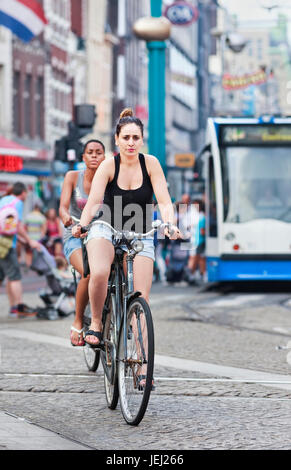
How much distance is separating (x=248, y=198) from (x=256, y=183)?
30 centimetres

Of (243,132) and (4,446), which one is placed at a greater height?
(243,132)

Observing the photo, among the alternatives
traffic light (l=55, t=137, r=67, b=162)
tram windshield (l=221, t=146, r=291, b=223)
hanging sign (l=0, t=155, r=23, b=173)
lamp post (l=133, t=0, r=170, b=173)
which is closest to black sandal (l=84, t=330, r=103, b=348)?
traffic light (l=55, t=137, r=67, b=162)

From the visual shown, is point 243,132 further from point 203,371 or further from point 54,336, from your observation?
point 203,371

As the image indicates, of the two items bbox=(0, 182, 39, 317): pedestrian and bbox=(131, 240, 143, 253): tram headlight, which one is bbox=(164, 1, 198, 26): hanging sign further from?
bbox=(131, 240, 143, 253): tram headlight

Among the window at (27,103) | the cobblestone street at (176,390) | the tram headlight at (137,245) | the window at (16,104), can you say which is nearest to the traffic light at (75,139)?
the cobblestone street at (176,390)

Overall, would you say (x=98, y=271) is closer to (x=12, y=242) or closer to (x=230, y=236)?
(x=12, y=242)

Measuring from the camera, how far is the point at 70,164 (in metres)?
19.8

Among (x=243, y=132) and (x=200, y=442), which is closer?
(x=200, y=442)

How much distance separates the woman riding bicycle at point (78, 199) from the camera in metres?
9.05

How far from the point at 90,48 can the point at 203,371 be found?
50.3 m

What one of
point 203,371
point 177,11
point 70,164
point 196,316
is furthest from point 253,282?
point 177,11

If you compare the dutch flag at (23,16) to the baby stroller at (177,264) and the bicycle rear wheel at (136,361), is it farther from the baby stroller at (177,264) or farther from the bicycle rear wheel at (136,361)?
the bicycle rear wheel at (136,361)

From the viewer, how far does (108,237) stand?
7.60 metres

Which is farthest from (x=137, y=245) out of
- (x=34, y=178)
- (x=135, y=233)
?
(x=34, y=178)
